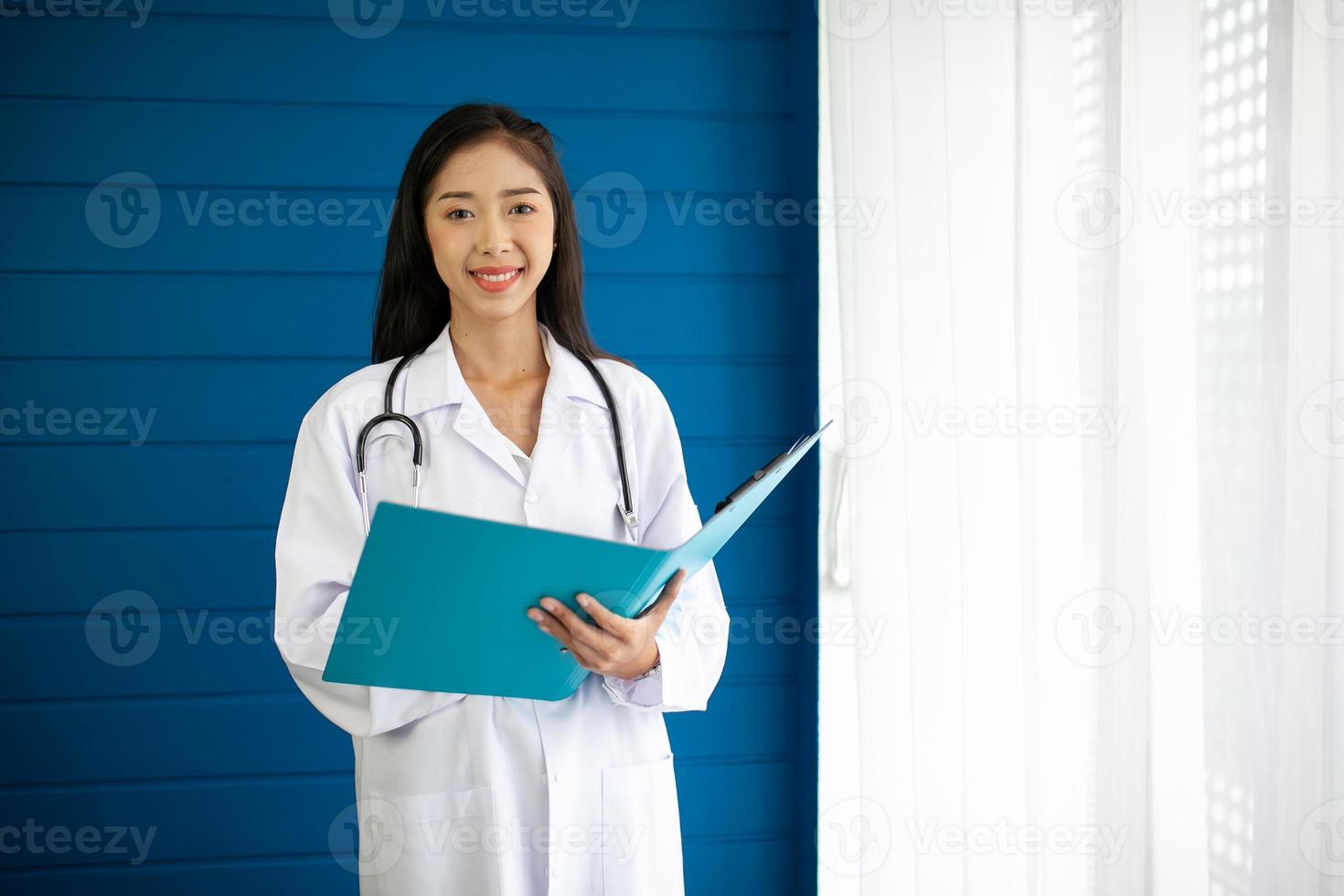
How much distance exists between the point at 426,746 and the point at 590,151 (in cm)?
150

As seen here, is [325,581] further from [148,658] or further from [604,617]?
[148,658]

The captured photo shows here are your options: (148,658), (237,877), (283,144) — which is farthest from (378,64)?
(237,877)

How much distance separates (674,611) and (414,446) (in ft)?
1.48

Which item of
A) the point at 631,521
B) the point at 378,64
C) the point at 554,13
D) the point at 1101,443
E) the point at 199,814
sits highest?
the point at 554,13

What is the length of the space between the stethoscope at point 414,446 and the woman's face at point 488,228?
0.18 metres

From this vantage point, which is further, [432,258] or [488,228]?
[432,258]

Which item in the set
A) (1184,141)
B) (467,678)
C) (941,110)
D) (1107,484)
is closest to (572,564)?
(467,678)

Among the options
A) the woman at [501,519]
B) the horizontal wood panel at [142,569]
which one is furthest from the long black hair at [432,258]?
the horizontal wood panel at [142,569]

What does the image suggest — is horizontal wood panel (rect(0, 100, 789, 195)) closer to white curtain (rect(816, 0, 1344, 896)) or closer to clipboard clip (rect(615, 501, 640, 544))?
white curtain (rect(816, 0, 1344, 896))

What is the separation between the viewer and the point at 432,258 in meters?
1.61

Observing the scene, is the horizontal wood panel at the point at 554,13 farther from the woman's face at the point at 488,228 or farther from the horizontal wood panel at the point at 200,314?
the woman's face at the point at 488,228

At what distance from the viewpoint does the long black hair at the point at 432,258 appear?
1.52 metres

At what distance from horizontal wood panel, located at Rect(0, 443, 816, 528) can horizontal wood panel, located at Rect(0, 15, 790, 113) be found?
2.67 feet

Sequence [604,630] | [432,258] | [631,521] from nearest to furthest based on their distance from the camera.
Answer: [604,630]
[631,521]
[432,258]
